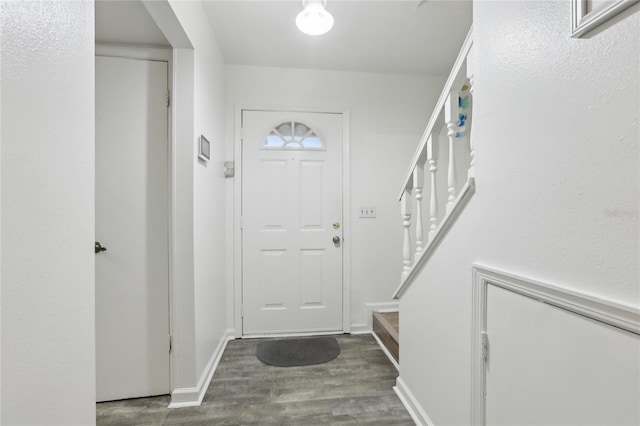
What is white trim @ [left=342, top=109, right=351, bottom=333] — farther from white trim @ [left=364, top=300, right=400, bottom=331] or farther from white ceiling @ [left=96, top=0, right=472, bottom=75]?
white ceiling @ [left=96, top=0, right=472, bottom=75]

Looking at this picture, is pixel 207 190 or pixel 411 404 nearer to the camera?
pixel 411 404

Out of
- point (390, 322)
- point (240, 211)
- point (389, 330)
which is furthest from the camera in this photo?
point (240, 211)

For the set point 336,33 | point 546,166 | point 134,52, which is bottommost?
point 546,166

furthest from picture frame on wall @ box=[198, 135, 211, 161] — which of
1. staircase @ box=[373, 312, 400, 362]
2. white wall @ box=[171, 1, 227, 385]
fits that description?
staircase @ box=[373, 312, 400, 362]

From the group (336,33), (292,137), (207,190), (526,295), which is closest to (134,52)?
(207,190)

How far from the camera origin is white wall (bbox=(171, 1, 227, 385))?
1651mm

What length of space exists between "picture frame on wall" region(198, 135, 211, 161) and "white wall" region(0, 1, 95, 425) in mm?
950

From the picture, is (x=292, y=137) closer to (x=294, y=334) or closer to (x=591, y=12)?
(x=294, y=334)

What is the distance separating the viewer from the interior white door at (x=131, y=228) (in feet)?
5.34

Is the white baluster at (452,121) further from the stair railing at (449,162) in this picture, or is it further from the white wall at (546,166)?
the white wall at (546,166)

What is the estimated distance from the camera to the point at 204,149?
178cm

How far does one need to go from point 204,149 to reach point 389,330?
195 centimetres

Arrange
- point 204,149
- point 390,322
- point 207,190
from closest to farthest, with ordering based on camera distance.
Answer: point 204,149 < point 207,190 < point 390,322

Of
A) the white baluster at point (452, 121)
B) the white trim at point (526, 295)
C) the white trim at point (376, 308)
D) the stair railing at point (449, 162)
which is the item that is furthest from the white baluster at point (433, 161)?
the white trim at point (376, 308)
